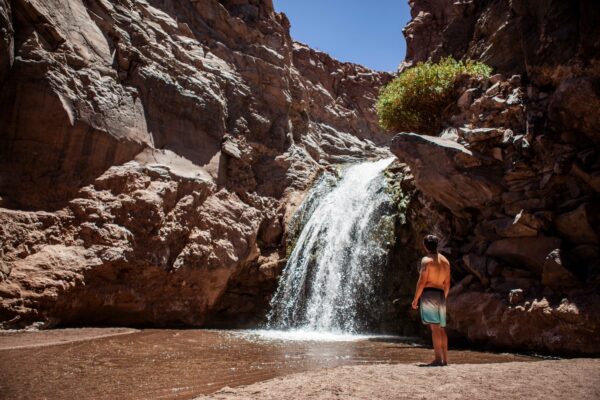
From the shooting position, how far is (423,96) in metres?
14.3

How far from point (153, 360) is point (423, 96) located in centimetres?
1202

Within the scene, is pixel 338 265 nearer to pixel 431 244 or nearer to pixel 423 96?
pixel 423 96

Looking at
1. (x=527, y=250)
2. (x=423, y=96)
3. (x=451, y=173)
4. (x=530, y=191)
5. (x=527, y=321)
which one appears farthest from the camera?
(x=423, y=96)

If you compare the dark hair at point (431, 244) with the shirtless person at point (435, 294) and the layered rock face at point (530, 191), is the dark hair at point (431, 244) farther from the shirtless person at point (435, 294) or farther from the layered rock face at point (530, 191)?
the layered rock face at point (530, 191)

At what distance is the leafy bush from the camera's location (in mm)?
13836

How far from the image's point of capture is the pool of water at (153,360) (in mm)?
4395

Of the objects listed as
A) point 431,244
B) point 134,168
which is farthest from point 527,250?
point 134,168

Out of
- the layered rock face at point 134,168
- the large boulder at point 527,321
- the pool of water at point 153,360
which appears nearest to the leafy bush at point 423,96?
the layered rock face at point 134,168

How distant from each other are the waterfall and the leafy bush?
2.37 meters

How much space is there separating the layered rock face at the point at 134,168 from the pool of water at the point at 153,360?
6.59 feet

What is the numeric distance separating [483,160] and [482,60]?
23.0 ft

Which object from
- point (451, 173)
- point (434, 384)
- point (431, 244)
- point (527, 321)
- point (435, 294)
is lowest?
point (434, 384)

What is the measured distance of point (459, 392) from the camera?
358 cm

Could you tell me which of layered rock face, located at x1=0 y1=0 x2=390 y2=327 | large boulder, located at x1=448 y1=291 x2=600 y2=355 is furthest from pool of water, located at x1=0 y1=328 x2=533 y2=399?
layered rock face, located at x1=0 y1=0 x2=390 y2=327
